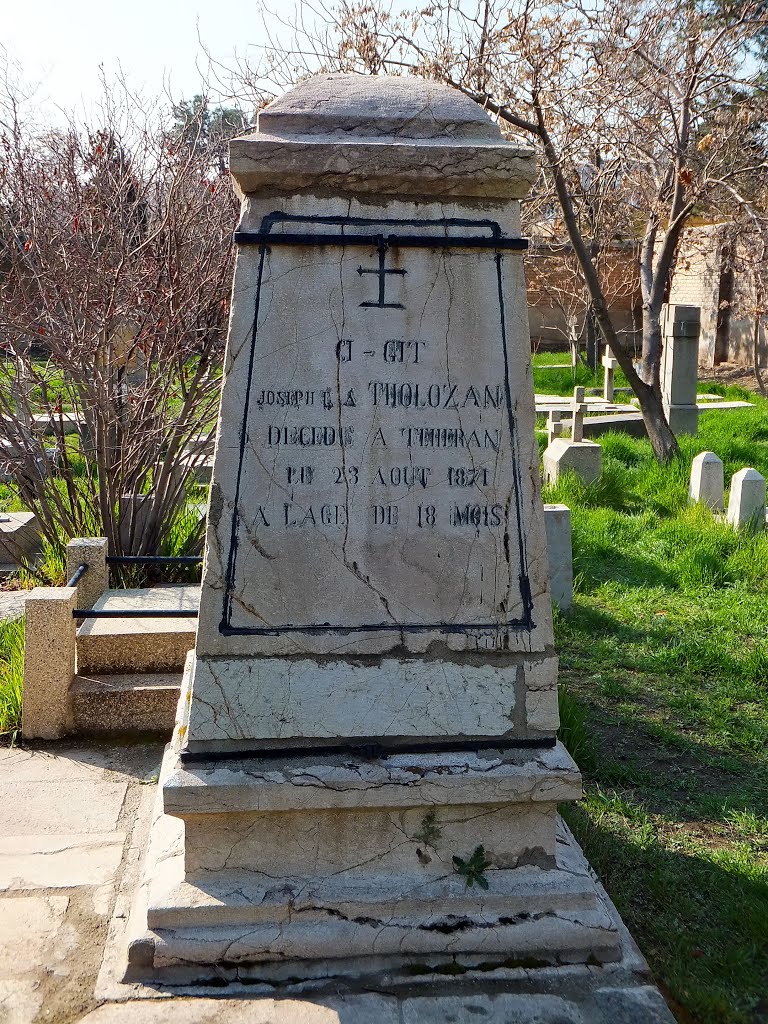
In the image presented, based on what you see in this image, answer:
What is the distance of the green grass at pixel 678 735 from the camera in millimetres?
2779

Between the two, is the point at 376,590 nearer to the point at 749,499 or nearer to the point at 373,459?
the point at 373,459

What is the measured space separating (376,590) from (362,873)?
Result: 30.2 inches

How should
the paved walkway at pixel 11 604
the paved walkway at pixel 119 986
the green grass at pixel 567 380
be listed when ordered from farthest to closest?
1. the green grass at pixel 567 380
2. the paved walkway at pixel 11 604
3. the paved walkway at pixel 119 986

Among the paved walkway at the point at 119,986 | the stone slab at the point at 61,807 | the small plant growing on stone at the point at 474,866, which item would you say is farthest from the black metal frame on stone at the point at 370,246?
the stone slab at the point at 61,807

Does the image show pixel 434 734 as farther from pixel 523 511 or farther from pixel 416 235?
pixel 416 235

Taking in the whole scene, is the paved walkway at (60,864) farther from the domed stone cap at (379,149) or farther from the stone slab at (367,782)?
the domed stone cap at (379,149)

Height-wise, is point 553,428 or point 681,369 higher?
point 681,369

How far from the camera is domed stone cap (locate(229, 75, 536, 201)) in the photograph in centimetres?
249

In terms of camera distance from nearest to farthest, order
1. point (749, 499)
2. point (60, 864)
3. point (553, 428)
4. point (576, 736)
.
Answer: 1. point (60, 864)
2. point (576, 736)
3. point (749, 499)
4. point (553, 428)

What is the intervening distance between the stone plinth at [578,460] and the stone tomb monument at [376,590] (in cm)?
613

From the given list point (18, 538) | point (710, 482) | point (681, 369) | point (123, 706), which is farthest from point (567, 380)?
point (123, 706)

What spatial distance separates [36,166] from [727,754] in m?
5.11

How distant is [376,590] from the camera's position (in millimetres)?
2639

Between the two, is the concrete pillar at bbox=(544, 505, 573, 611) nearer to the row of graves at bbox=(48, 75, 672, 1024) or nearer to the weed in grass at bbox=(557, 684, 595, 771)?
the weed in grass at bbox=(557, 684, 595, 771)
